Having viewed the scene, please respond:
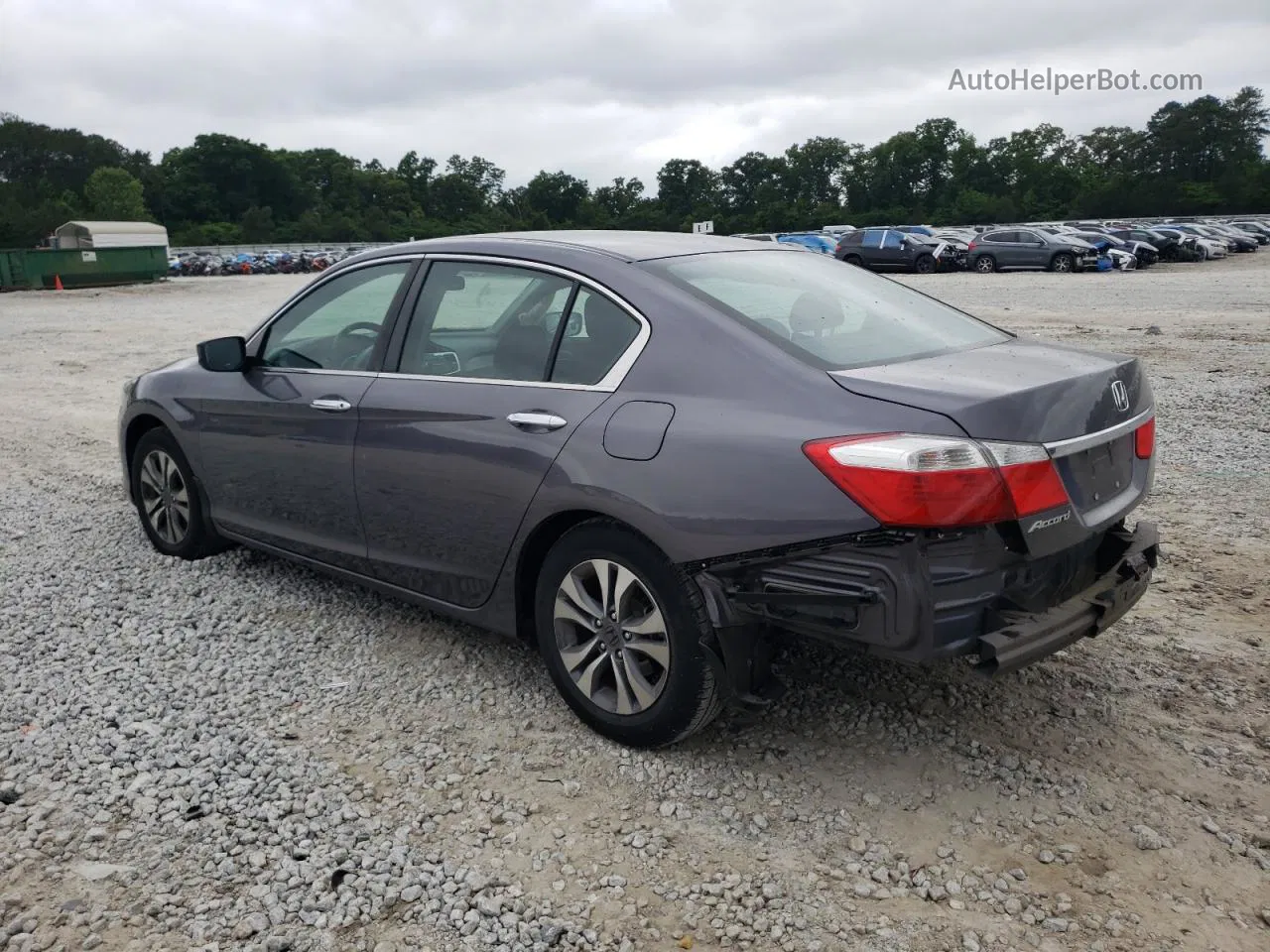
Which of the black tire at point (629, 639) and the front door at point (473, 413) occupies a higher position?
the front door at point (473, 413)

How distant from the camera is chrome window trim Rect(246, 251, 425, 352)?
451cm

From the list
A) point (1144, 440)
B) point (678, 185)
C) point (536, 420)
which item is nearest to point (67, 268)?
point (536, 420)

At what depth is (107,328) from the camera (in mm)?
23109

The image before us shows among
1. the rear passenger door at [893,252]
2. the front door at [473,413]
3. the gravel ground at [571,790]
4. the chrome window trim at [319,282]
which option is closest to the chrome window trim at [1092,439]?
the gravel ground at [571,790]

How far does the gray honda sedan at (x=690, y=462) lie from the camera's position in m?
2.98

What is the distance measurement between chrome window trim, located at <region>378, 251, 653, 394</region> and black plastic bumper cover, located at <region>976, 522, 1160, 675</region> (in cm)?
138

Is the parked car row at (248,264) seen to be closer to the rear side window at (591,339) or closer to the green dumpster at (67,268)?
the green dumpster at (67,268)

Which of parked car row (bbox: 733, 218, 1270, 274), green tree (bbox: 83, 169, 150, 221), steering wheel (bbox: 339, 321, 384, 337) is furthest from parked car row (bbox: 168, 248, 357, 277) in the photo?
steering wheel (bbox: 339, 321, 384, 337)

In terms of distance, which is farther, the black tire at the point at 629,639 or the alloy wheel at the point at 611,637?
the alloy wheel at the point at 611,637

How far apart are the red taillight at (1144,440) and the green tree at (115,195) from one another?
416ft

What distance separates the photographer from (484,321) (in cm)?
418

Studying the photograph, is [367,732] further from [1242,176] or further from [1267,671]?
[1242,176]

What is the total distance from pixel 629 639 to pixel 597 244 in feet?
4.82

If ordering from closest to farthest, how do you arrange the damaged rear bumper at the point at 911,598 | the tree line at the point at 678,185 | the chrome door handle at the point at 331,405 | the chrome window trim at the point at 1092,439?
the damaged rear bumper at the point at 911,598 → the chrome window trim at the point at 1092,439 → the chrome door handle at the point at 331,405 → the tree line at the point at 678,185
